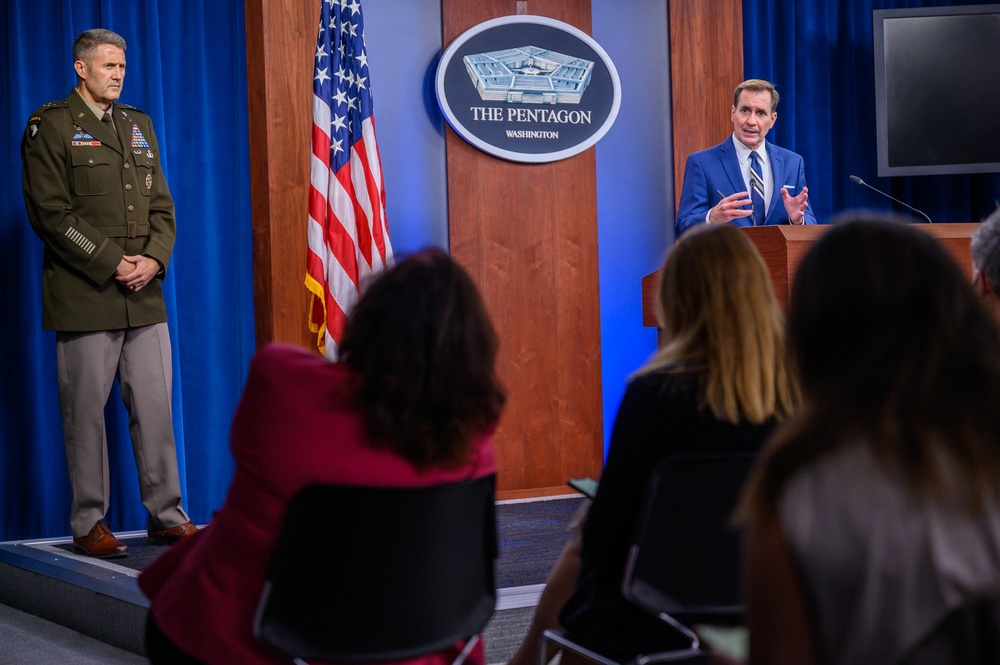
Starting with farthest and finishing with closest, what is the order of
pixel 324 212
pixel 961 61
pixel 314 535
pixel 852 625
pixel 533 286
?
pixel 961 61 < pixel 533 286 < pixel 324 212 < pixel 314 535 < pixel 852 625

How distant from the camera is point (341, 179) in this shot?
432 cm

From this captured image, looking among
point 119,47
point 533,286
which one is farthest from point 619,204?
point 119,47

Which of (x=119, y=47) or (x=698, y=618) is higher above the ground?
(x=119, y=47)

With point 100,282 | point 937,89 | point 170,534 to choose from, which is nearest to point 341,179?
point 100,282

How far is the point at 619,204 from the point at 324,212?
5.47 feet

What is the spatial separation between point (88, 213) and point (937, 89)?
430 centimetres

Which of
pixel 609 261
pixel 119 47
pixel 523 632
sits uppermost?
pixel 119 47

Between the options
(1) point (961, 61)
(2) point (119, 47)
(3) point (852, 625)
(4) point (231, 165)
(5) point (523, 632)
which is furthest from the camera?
(1) point (961, 61)

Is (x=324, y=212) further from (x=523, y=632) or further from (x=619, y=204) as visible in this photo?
(x=523, y=632)

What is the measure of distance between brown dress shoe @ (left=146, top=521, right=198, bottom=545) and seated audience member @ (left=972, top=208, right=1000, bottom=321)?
3.01 metres

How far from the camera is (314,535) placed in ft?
4.93

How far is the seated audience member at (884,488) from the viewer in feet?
2.89

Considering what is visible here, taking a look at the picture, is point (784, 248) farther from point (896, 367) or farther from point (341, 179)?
point (896, 367)

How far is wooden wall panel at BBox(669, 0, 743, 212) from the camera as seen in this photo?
529 cm
